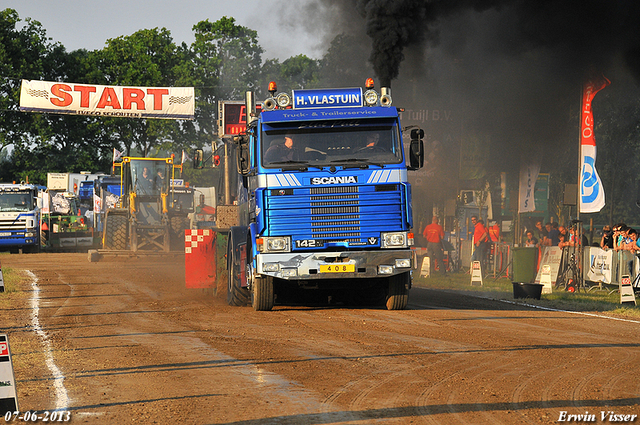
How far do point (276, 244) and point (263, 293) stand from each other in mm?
1232

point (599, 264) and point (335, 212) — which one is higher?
point (335, 212)

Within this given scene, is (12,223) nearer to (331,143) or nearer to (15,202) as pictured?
(15,202)

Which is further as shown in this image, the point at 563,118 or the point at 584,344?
the point at 563,118

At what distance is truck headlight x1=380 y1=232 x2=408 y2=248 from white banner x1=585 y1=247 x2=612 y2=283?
8603 millimetres

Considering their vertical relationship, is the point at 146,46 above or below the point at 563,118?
above

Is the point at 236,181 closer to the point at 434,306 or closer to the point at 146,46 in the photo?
the point at 434,306

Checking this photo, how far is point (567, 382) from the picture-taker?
743 centimetres

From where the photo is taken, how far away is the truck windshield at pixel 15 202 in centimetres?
3591

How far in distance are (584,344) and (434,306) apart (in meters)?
4.96

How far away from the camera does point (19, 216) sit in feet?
117

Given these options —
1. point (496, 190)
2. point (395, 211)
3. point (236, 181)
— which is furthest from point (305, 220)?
point (496, 190)

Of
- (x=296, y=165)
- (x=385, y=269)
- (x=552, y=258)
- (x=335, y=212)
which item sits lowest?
(x=552, y=258)

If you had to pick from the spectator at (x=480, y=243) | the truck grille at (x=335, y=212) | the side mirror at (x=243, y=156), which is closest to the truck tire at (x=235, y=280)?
the side mirror at (x=243, y=156)

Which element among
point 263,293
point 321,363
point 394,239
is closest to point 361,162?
point 394,239
